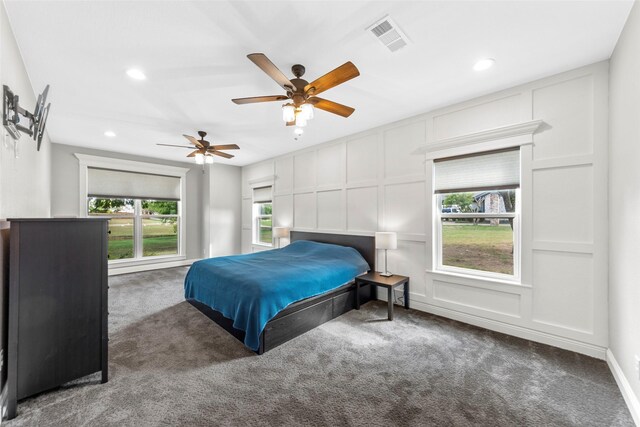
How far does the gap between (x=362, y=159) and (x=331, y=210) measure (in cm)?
110

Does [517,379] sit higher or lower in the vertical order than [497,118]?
lower

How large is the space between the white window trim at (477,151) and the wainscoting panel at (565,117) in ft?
0.36

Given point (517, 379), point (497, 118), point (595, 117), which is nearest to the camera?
point (517, 379)

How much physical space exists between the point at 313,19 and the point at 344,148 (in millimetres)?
2781

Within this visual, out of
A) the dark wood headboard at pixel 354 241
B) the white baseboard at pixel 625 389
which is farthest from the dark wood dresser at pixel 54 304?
the white baseboard at pixel 625 389

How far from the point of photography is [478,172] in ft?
10.4

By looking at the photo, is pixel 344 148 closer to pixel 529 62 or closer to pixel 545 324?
pixel 529 62

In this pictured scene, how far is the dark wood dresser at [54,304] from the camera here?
1704 mm

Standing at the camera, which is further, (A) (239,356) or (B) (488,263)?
(B) (488,263)

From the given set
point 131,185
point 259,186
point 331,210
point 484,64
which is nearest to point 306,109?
point 484,64

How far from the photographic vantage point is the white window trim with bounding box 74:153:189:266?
5211 mm

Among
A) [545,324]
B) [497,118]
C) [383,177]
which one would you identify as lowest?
[545,324]

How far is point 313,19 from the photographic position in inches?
73.5

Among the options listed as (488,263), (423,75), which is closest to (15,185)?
(423,75)
